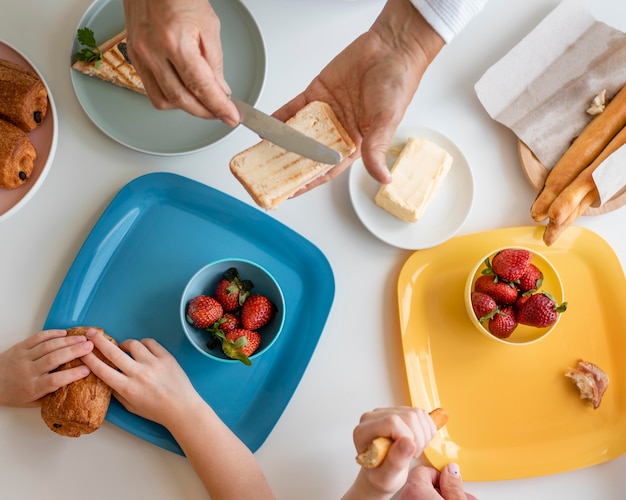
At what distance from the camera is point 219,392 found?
1.19 meters

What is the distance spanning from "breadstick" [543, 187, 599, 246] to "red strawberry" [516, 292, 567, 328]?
0.14 meters

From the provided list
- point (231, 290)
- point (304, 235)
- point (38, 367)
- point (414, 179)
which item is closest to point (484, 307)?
point (414, 179)

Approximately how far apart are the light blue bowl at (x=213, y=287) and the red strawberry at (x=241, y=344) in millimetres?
16

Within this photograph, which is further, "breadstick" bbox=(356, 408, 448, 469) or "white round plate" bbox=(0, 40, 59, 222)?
"white round plate" bbox=(0, 40, 59, 222)

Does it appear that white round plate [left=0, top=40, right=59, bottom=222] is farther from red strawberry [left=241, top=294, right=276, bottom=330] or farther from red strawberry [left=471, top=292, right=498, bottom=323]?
red strawberry [left=471, top=292, right=498, bottom=323]

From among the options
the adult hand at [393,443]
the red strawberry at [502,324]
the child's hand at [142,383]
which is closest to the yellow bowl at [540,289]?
the red strawberry at [502,324]

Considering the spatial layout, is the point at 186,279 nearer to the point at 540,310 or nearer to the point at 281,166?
the point at 281,166

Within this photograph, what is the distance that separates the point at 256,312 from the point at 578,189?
2.44 feet

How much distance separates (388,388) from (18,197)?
35.1 inches

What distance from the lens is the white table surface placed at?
1138 millimetres

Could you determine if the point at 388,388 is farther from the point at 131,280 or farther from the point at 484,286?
the point at 131,280

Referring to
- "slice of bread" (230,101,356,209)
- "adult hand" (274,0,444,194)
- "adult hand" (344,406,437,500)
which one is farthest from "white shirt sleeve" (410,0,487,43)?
"adult hand" (344,406,437,500)

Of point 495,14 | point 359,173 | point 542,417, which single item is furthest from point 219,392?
point 495,14

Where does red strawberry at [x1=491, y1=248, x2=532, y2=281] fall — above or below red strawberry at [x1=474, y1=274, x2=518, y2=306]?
above
